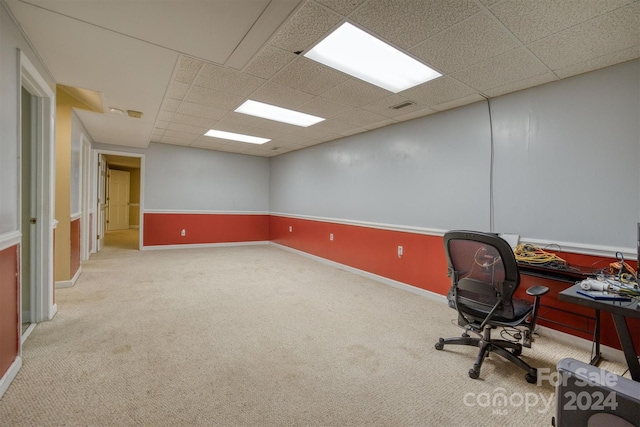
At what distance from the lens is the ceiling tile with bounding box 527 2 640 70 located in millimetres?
1724

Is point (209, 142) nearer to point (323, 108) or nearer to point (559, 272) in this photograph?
point (323, 108)

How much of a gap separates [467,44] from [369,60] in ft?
2.42

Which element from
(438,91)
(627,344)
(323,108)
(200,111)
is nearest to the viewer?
(627,344)

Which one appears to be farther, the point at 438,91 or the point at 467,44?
the point at 438,91

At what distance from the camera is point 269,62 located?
2361mm

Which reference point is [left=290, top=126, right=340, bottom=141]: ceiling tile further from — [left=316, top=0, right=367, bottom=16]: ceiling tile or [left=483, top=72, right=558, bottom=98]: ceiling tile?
[left=316, top=0, right=367, bottom=16]: ceiling tile

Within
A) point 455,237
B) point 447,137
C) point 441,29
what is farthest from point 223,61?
point 447,137

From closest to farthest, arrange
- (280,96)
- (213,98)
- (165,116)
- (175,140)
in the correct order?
(280,96)
(213,98)
(165,116)
(175,140)

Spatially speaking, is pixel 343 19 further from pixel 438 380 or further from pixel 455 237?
pixel 438 380

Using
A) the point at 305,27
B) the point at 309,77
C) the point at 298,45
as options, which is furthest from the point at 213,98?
the point at 305,27

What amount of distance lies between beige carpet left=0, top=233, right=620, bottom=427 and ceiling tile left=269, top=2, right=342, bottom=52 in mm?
2295

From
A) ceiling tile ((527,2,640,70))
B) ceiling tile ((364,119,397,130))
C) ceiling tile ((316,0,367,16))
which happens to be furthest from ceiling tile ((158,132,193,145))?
ceiling tile ((527,2,640,70))

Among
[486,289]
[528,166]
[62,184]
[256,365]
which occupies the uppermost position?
[528,166]

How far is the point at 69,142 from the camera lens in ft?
11.0
